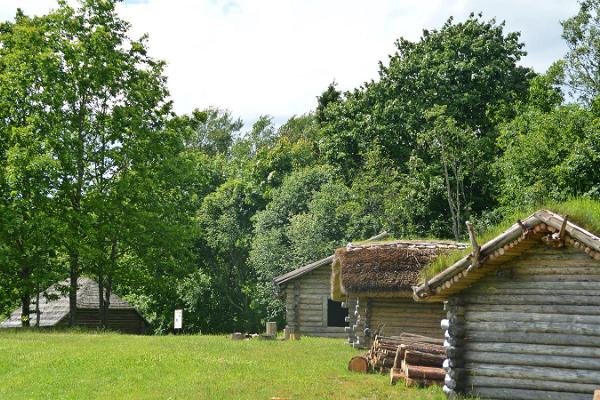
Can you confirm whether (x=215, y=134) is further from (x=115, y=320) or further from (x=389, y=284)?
(x=389, y=284)

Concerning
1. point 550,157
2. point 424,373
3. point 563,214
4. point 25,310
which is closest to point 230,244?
point 25,310

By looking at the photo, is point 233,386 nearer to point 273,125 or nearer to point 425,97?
point 425,97

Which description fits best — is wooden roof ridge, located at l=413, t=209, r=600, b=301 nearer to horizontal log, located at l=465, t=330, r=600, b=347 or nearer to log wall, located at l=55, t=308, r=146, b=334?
horizontal log, located at l=465, t=330, r=600, b=347

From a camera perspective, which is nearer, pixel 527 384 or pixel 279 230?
pixel 527 384

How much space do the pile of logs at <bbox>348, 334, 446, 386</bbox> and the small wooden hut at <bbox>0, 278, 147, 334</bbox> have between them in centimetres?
2518

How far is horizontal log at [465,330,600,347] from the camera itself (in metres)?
15.2

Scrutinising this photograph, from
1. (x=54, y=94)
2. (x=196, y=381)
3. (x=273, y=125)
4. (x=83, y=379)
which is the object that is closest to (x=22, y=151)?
(x=54, y=94)

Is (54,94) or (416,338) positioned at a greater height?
(54,94)

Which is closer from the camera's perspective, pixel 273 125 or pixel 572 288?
pixel 572 288

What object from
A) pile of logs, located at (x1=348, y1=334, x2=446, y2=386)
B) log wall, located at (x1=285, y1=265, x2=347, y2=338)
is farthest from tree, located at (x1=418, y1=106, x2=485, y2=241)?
pile of logs, located at (x1=348, y1=334, x2=446, y2=386)

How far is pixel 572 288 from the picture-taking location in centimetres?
1538

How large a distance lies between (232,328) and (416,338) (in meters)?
34.8

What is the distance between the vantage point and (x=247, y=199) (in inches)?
2247

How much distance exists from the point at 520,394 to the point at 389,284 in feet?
32.8
